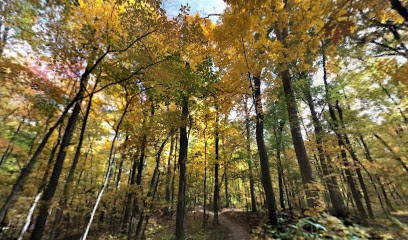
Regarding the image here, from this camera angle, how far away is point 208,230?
9.66 m

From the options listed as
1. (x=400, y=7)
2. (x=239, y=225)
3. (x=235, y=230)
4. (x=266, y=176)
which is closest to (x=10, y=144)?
(x=266, y=176)

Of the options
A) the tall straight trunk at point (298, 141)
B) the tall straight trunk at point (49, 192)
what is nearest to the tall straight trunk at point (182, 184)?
the tall straight trunk at point (49, 192)

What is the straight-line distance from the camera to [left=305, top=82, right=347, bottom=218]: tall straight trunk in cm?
571

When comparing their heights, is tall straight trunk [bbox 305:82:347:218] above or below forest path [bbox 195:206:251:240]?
above

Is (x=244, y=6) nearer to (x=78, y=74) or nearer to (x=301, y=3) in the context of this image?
(x=301, y=3)

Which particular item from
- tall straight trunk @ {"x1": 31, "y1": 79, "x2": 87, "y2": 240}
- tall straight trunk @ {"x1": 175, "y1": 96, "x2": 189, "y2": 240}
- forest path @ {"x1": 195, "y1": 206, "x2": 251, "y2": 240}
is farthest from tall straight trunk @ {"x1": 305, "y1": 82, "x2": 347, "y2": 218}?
tall straight trunk @ {"x1": 31, "y1": 79, "x2": 87, "y2": 240}

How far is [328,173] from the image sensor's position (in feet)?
26.6

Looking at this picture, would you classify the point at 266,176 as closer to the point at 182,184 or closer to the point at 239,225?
the point at 182,184

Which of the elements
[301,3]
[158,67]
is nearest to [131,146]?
[158,67]

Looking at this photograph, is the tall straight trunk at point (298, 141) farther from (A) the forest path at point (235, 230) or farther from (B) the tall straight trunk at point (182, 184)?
(B) the tall straight trunk at point (182, 184)

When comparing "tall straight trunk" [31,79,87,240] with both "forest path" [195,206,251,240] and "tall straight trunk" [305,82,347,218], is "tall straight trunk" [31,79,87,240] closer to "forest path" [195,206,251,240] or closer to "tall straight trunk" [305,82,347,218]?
"forest path" [195,206,251,240]

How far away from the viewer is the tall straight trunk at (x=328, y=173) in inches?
225

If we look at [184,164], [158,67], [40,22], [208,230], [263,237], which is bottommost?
[208,230]

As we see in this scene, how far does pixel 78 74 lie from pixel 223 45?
5.66 m
